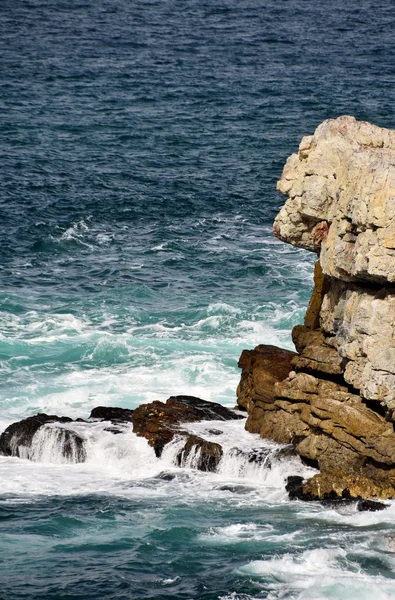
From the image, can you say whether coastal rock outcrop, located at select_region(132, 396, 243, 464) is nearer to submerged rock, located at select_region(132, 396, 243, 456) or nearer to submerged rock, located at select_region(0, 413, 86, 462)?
submerged rock, located at select_region(132, 396, 243, 456)

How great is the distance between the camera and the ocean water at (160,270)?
44.5 m

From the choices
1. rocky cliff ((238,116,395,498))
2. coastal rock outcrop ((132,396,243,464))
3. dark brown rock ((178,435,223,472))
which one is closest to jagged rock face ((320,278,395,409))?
rocky cliff ((238,116,395,498))

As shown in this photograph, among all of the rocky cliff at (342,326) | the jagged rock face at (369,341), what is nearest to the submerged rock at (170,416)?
the rocky cliff at (342,326)

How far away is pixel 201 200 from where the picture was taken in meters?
90.1

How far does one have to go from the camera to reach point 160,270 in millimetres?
77500

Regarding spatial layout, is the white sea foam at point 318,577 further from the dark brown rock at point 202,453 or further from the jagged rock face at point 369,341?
the dark brown rock at point 202,453

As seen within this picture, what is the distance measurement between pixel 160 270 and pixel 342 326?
28.6 metres

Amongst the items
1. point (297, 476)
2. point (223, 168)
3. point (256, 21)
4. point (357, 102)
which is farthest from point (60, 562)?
point (256, 21)

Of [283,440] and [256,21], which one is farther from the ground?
[256,21]

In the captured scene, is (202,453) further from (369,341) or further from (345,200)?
(345,200)

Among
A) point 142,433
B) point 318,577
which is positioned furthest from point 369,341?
point 142,433

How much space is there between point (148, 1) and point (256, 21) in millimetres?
15928

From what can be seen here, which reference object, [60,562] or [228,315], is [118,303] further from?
[60,562]

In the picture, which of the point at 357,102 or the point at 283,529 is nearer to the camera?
the point at 283,529
